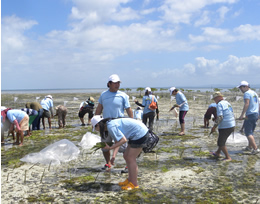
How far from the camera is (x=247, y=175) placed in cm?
491

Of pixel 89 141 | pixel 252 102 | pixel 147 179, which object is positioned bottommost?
pixel 147 179

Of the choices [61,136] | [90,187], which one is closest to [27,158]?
[90,187]

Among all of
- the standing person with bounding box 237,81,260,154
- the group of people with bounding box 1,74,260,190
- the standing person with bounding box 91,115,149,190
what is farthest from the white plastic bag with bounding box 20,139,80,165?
the standing person with bounding box 237,81,260,154

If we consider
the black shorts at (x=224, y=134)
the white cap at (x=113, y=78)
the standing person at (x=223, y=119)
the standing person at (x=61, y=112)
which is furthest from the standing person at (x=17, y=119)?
the black shorts at (x=224, y=134)

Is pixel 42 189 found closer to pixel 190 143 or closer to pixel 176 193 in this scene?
pixel 176 193

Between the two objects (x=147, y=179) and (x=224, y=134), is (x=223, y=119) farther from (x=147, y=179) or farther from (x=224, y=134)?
(x=147, y=179)

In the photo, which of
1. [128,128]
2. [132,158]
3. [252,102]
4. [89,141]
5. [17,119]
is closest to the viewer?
[128,128]

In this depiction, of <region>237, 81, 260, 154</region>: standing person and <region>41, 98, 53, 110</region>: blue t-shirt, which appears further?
<region>41, 98, 53, 110</region>: blue t-shirt

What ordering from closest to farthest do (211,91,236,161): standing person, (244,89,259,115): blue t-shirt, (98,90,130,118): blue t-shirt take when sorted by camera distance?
(98,90,130,118): blue t-shirt
(211,91,236,161): standing person
(244,89,259,115): blue t-shirt

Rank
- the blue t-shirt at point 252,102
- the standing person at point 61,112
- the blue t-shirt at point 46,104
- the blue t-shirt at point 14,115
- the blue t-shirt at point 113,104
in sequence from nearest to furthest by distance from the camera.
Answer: the blue t-shirt at point 113,104, the blue t-shirt at point 252,102, the blue t-shirt at point 14,115, the blue t-shirt at point 46,104, the standing person at point 61,112

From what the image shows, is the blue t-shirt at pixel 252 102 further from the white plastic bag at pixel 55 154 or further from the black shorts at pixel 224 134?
the white plastic bag at pixel 55 154

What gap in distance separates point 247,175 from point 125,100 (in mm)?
2859

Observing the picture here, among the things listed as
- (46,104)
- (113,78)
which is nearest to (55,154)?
(113,78)

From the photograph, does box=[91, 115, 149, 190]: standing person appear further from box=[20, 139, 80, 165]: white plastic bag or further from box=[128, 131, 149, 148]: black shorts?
box=[20, 139, 80, 165]: white plastic bag
